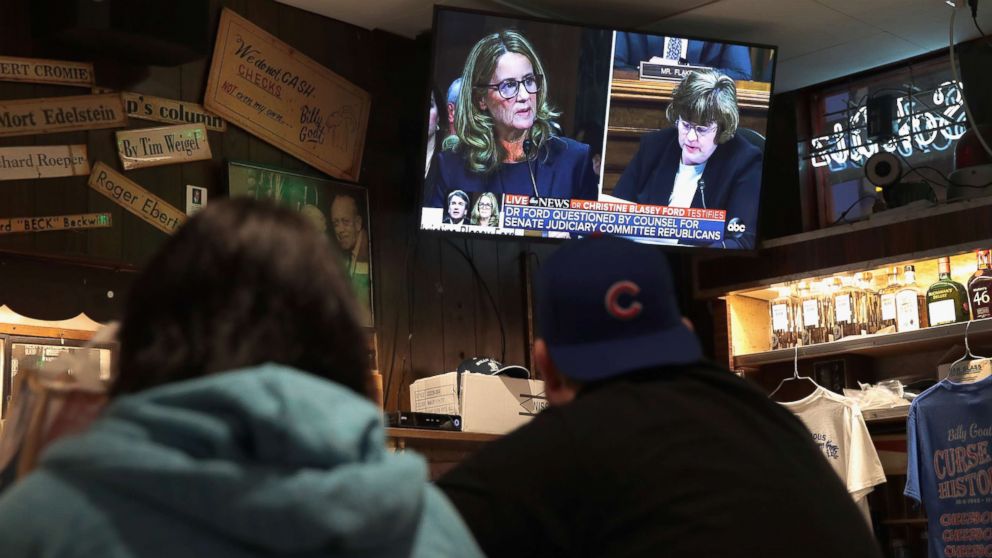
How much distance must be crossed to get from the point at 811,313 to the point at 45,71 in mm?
3429

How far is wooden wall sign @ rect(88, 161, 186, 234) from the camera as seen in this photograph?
13.4 feet

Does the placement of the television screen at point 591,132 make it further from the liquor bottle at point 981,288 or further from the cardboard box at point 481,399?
the liquor bottle at point 981,288

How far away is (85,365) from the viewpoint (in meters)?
1.11

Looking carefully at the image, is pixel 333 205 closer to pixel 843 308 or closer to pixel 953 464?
pixel 843 308

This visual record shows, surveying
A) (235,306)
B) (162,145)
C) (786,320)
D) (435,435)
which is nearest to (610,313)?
(235,306)

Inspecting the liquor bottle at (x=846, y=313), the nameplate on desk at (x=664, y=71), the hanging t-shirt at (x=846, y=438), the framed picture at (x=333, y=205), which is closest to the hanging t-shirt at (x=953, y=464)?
the hanging t-shirt at (x=846, y=438)

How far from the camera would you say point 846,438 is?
17.0 feet

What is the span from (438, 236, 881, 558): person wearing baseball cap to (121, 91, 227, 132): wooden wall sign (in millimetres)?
3155

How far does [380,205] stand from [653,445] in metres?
3.74

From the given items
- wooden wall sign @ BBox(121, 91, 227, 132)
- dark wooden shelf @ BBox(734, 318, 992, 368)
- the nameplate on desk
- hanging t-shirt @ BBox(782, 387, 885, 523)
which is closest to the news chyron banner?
the nameplate on desk

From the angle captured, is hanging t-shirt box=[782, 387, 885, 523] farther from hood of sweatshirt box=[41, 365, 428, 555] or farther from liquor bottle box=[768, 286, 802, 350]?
hood of sweatshirt box=[41, 365, 428, 555]

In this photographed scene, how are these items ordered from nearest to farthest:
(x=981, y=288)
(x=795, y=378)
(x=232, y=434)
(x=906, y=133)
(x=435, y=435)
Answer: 1. (x=232, y=434)
2. (x=435, y=435)
3. (x=981, y=288)
4. (x=795, y=378)
5. (x=906, y=133)

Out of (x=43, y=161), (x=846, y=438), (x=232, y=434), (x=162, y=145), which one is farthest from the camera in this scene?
(x=846, y=438)

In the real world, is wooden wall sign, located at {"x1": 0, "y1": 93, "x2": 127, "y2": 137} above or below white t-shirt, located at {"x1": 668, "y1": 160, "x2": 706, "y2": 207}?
above
